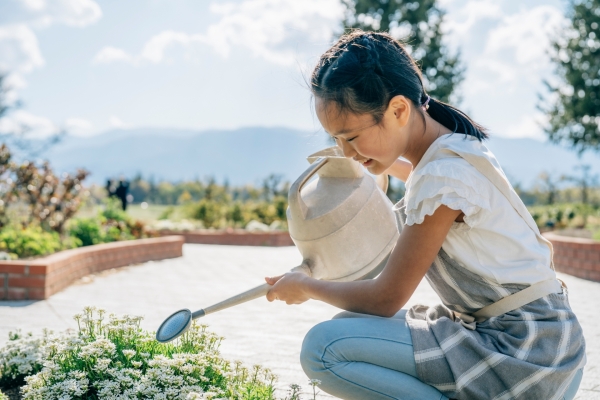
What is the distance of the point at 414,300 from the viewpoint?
566 centimetres

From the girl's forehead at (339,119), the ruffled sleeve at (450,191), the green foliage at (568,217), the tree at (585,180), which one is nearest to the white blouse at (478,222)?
the ruffled sleeve at (450,191)

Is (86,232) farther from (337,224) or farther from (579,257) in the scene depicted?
(337,224)

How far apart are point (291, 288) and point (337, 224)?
317 millimetres

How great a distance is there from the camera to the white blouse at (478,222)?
179 cm

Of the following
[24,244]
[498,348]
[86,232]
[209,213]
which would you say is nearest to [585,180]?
[209,213]

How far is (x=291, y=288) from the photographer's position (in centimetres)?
203

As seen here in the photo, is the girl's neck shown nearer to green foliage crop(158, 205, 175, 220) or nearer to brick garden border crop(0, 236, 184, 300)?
brick garden border crop(0, 236, 184, 300)

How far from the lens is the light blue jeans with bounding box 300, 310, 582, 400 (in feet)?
6.27

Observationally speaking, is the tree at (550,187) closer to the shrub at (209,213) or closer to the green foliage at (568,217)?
the green foliage at (568,217)

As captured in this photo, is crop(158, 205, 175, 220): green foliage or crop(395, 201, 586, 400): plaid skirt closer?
crop(395, 201, 586, 400): plaid skirt

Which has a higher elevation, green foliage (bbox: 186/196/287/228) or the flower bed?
the flower bed

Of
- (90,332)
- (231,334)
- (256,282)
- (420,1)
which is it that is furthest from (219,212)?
(90,332)

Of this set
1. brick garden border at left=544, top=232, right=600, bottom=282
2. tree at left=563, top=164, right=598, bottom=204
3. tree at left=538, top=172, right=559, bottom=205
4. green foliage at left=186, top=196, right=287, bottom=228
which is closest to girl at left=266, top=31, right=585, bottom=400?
brick garden border at left=544, top=232, right=600, bottom=282

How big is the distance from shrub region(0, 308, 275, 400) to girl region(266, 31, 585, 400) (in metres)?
0.35
